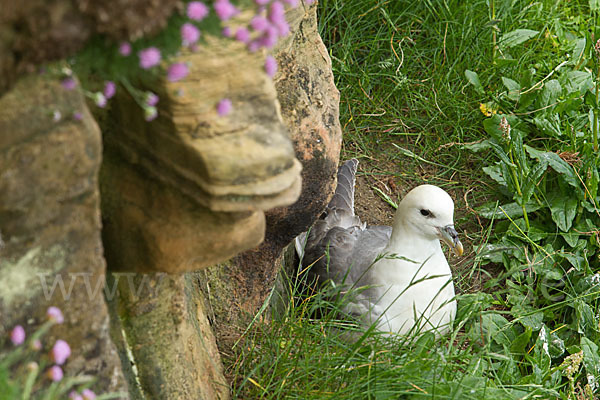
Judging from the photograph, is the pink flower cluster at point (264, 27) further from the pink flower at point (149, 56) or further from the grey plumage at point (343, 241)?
the grey plumage at point (343, 241)

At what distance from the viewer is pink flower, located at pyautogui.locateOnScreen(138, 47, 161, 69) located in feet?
3.33

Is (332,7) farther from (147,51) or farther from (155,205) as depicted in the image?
(147,51)

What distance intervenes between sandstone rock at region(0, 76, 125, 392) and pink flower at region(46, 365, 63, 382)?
0.05 meters

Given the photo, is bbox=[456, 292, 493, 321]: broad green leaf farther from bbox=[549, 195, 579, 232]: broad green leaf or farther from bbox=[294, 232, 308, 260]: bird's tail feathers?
bbox=[294, 232, 308, 260]: bird's tail feathers

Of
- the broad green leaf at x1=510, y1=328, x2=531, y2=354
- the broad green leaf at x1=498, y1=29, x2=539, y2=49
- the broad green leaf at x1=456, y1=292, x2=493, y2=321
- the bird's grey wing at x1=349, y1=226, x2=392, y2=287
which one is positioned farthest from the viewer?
the broad green leaf at x1=498, y1=29, x2=539, y2=49

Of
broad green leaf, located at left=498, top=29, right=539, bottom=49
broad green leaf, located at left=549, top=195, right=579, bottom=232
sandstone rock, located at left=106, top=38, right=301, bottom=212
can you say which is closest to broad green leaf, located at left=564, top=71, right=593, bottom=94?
broad green leaf, located at left=498, top=29, right=539, bottom=49

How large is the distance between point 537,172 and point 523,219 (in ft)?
0.75

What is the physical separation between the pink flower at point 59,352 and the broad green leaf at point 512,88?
2.74 metres

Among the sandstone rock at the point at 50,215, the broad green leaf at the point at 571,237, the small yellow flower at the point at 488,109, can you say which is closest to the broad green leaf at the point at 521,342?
the broad green leaf at the point at 571,237

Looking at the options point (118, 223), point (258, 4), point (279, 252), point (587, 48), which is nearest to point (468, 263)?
point (279, 252)

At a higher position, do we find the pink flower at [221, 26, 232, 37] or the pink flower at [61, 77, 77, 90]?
the pink flower at [221, 26, 232, 37]

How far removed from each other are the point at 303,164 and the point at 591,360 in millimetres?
1286

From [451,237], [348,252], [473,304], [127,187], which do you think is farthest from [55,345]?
[348,252]

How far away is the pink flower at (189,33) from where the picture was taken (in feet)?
3.35
